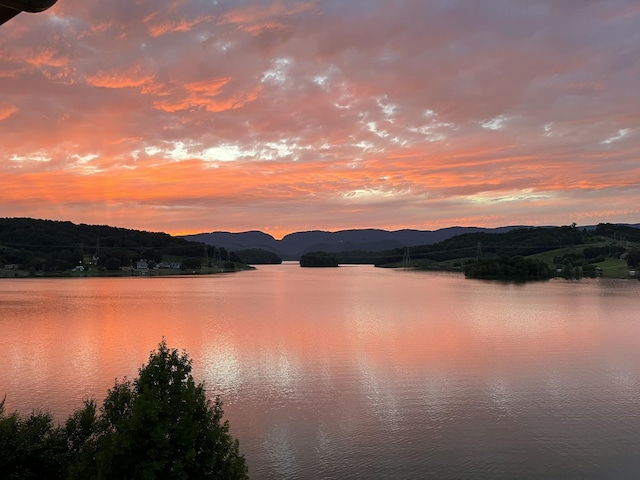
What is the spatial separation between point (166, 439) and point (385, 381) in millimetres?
23964

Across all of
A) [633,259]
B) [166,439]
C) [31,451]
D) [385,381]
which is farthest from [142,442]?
[633,259]

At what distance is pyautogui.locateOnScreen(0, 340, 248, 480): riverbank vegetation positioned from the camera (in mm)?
14617

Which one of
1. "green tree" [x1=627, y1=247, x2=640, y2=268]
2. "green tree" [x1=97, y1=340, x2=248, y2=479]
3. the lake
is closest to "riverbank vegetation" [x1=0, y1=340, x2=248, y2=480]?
"green tree" [x1=97, y1=340, x2=248, y2=479]

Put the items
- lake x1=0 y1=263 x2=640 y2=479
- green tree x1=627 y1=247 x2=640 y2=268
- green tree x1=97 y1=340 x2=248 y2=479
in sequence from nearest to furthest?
green tree x1=97 y1=340 x2=248 y2=479
lake x1=0 y1=263 x2=640 y2=479
green tree x1=627 y1=247 x2=640 y2=268

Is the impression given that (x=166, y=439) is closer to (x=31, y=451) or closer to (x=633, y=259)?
(x=31, y=451)

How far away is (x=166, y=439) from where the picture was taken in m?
14.6

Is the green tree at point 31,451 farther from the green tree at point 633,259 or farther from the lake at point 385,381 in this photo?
the green tree at point 633,259

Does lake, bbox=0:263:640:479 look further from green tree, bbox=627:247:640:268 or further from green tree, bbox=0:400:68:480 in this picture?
green tree, bbox=627:247:640:268

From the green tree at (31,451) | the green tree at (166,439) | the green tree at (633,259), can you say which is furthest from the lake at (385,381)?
the green tree at (633,259)

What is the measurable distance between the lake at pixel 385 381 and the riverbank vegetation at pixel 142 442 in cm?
698

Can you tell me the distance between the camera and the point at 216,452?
620 inches

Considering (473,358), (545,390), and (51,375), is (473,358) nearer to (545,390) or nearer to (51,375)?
(545,390)

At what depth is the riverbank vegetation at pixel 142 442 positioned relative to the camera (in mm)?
14617

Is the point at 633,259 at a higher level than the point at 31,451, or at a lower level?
higher
